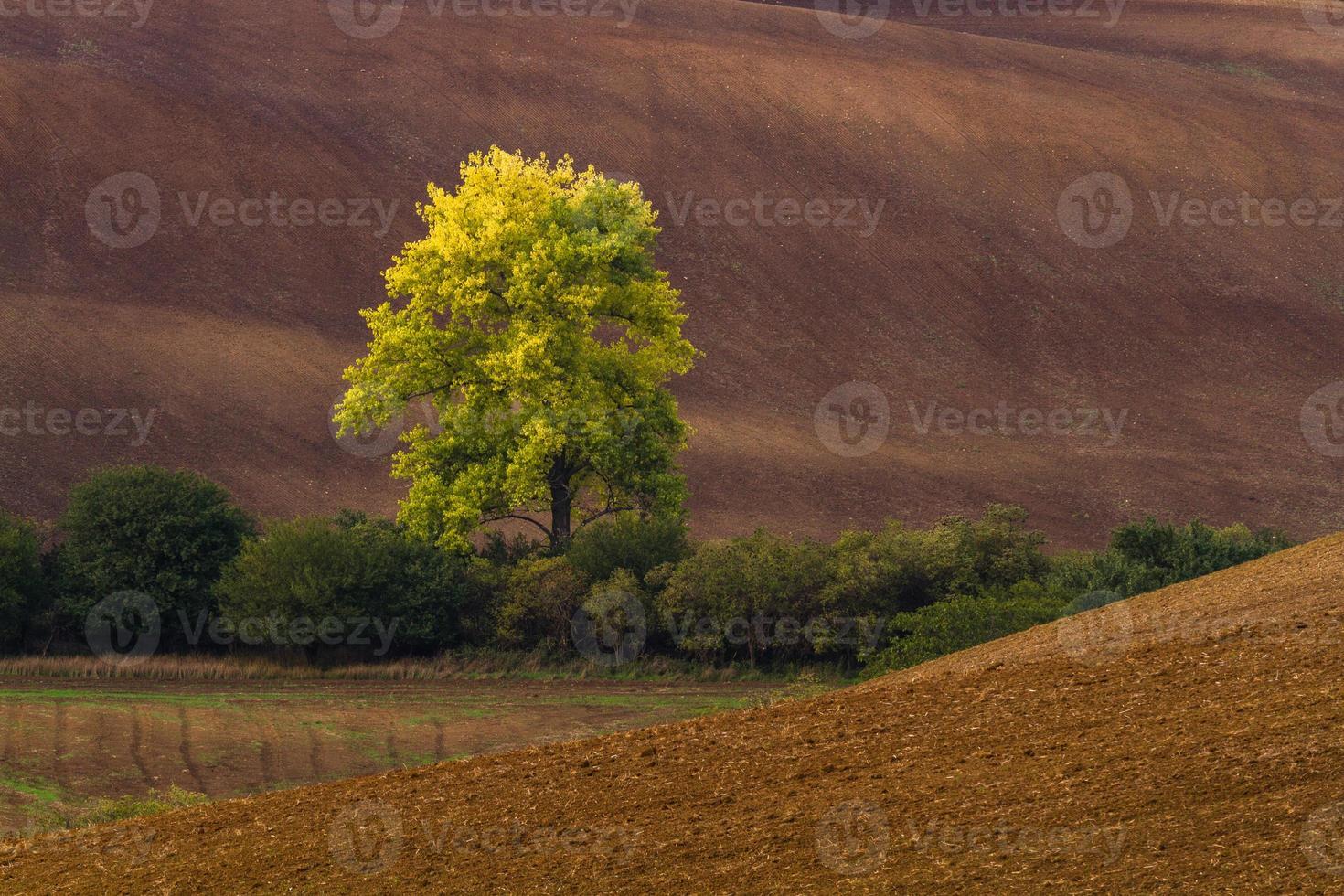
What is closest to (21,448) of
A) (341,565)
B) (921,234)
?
(341,565)

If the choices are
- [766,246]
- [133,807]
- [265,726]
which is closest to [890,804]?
[133,807]

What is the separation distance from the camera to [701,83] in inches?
3312

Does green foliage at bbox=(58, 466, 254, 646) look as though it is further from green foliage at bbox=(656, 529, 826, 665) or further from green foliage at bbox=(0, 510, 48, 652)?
green foliage at bbox=(656, 529, 826, 665)

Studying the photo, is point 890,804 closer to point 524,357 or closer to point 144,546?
point 524,357

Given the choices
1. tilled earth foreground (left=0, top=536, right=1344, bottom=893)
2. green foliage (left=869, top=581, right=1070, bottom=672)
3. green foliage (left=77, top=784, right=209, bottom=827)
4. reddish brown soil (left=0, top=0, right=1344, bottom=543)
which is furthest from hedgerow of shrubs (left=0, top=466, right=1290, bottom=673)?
reddish brown soil (left=0, top=0, right=1344, bottom=543)

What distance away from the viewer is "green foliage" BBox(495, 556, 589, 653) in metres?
32.5

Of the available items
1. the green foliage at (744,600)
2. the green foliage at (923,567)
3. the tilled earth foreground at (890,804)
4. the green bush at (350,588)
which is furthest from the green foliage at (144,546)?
the tilled earth foreground at (890,804)

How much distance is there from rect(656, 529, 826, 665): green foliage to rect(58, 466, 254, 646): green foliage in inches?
418

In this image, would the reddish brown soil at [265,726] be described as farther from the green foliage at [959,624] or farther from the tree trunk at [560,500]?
the tree trunk at [560,500]

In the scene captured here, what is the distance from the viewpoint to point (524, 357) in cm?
3375

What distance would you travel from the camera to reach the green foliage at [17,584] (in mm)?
32500

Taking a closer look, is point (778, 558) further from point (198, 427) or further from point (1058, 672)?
point (198, 427)

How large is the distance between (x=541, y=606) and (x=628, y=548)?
92.7 inches

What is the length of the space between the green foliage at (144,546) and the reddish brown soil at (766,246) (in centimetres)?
1927
